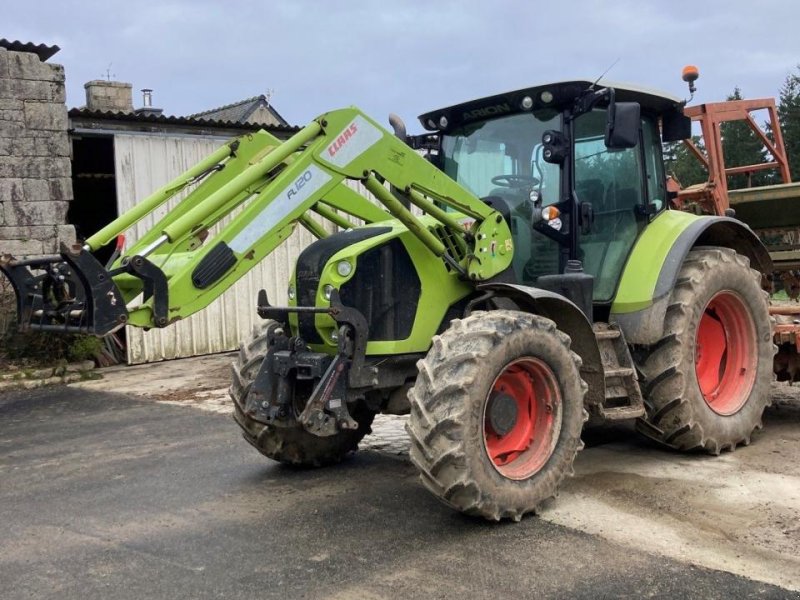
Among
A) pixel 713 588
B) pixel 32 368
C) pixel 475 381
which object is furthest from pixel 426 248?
pixel 32 368

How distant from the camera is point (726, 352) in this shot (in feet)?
21.5

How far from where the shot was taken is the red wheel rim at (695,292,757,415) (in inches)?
252

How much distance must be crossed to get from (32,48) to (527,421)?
9232 mm

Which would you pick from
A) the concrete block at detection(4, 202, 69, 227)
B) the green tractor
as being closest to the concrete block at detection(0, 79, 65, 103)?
the concrete block at detection(4, 202, 69, 227)

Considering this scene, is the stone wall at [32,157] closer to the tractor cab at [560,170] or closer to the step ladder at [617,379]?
the tractor cab at [560,170]

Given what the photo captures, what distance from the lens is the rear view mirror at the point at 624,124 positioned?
17.3 feet

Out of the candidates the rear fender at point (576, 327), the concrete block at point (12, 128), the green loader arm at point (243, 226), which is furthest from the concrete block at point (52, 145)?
the rear fender at point (576, 327)

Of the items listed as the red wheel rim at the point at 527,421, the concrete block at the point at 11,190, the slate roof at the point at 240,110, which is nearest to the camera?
the red wheel rim at the point at 527,421

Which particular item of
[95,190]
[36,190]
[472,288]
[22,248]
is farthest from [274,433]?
[95,190]

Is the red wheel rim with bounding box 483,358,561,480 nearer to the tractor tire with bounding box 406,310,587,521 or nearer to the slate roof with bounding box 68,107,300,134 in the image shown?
the tractor tire with bounding box 406,310,587,521

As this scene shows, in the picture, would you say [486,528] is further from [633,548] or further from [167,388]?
[167,388]

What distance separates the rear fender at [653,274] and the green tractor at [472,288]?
0.6 inches

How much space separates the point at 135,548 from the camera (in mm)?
4543

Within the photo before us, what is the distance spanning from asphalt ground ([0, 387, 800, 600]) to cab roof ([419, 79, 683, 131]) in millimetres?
2500
